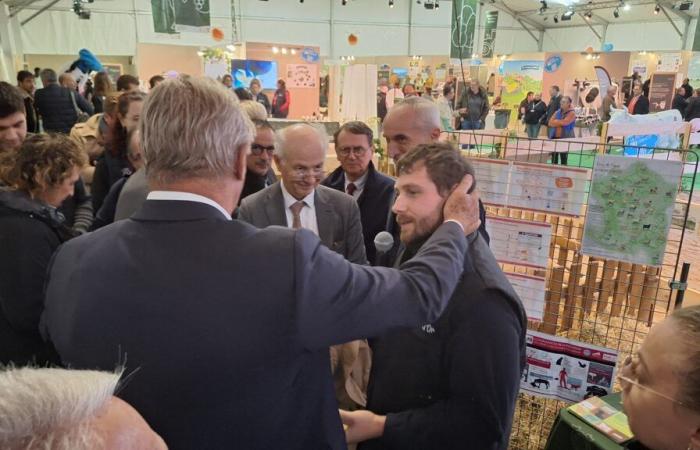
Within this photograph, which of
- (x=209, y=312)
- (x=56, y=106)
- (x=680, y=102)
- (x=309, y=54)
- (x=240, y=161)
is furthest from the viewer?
(x=680, y=102)

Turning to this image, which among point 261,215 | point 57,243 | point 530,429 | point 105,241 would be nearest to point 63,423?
point 105,241

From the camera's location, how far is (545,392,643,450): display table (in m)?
1.87

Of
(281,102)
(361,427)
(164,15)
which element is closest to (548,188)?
(361,427)

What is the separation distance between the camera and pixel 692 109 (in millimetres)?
10445

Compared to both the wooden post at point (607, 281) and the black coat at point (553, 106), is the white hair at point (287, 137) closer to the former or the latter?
the wooden post at point (607, 281)

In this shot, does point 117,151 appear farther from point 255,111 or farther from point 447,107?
point 447,107

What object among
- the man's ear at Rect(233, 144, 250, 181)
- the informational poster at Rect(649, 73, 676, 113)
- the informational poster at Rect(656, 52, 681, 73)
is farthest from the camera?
the informational poster at Rect(656, 52, 681, 73)

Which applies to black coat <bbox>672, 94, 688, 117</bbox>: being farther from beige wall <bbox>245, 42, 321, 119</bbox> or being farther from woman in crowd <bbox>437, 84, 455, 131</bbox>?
beige wall <bbox>245, 42, 321, 119</bbox>

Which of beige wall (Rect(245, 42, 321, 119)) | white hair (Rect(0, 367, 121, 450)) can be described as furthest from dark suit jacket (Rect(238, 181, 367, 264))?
beige wall (Rect(245, 42, 321, 119))

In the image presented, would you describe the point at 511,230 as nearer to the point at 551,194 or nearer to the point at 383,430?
the point at 551,194

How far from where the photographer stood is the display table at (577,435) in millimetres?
1873

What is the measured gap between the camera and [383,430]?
4.41ft

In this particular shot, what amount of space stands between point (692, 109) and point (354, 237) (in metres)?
11.0

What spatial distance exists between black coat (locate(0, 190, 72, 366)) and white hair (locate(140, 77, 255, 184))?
2.84 ft
